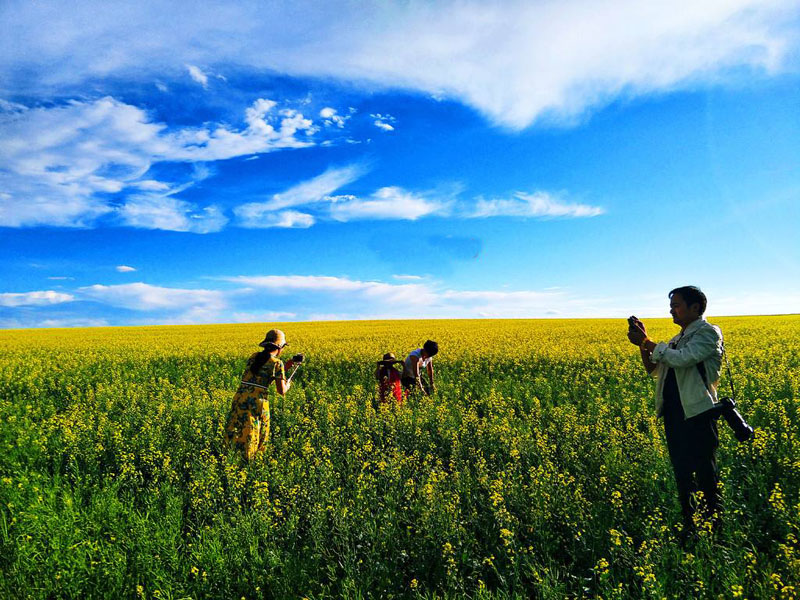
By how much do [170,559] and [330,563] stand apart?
154cm

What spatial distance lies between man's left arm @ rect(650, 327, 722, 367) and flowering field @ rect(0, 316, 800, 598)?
144 cm

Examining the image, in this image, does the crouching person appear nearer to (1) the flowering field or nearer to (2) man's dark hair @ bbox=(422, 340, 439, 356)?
(1) the flowering field

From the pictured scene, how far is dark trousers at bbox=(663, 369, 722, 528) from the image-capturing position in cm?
430

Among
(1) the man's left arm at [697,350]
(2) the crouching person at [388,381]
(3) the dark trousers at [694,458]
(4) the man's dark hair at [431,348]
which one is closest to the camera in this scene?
(1) the man's left arm at [697,350]

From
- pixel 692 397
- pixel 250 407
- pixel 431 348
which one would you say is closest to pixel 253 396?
pixel 250 407

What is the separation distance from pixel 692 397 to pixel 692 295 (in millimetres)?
980

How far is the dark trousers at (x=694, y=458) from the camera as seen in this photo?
14.1 feet

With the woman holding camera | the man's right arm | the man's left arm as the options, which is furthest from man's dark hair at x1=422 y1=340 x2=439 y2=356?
the man's left arm

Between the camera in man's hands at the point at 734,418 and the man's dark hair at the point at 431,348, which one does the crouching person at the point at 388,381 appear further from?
the camera in man's hands at the point at 734,418

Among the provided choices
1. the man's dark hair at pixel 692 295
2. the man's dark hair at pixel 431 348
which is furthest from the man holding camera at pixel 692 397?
the man's dark hair at pixel 431 348

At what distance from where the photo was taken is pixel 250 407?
6.51 m

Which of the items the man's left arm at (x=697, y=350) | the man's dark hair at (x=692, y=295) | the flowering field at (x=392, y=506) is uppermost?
the man's dark hair at (x=692, y=295)

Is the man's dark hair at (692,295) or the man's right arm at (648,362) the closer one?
the man's dark hair at (692,295)

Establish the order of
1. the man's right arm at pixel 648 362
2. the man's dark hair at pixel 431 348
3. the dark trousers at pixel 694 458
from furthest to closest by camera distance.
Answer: the man's dark hair at pixel 431 348, the man's right arm at pixel 648 362, the dark trousers at pixel 694 458
